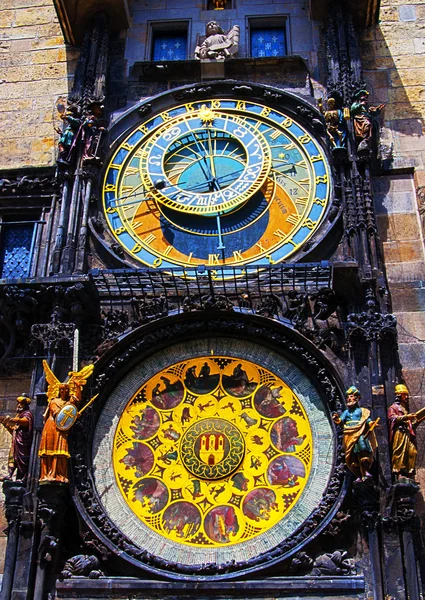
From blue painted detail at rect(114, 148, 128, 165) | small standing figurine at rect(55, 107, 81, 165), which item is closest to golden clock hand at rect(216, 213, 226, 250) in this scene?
blue painted detail at rect(114, 148, 128, 165)

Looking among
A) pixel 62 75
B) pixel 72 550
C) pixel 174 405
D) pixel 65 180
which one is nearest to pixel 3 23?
pixel 62 75

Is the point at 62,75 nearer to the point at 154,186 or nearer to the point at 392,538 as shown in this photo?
the point at 154,186

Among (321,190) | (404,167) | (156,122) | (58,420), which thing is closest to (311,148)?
(321,190)

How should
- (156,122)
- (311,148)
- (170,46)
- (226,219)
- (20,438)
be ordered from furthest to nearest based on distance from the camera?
(170,46) → (156,122) → (311,148) → (226,219) → (20,438)

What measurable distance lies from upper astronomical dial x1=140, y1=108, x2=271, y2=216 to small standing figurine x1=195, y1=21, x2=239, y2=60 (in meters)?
1.15

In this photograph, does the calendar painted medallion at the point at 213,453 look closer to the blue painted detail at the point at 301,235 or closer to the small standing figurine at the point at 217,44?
the blue painted detail at the point at 301,235

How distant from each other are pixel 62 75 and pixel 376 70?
5205 mm

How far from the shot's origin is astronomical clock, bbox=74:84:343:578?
10.9 m

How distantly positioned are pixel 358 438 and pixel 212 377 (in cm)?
223

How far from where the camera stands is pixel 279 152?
13875 millimetres

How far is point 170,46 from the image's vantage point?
15.8 metres

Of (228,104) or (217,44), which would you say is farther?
(217,44)

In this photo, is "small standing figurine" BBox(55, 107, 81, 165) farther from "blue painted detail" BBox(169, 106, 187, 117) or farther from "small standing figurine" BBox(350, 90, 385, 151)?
"small standing figurine" BBox(350, 90, 385, 151)

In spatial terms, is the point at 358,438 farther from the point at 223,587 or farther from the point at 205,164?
the point at 205,164
